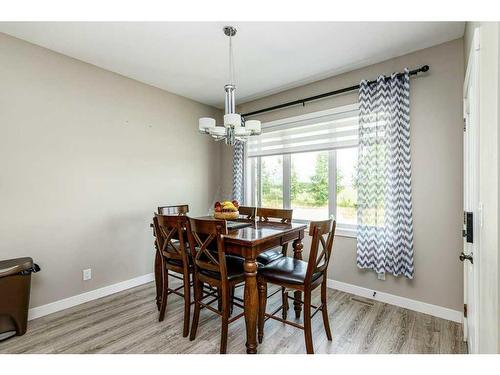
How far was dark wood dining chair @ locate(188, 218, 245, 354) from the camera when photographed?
1764 mm

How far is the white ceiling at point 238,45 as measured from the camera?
216 centimetres

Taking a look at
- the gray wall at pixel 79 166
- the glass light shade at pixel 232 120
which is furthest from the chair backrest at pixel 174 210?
the glass light shade at pixel 232 120

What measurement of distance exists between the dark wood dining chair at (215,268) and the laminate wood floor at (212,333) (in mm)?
281

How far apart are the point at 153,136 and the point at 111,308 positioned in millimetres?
2114

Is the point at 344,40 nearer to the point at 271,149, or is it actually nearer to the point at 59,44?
the point at 271,149

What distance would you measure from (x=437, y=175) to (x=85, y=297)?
3831 millimetres

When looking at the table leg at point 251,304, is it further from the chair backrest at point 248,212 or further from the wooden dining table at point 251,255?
the chair backrest at point 248,212

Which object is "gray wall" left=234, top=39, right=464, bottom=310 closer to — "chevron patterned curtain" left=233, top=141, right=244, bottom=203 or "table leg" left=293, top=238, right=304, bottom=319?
"table leg" left=293, top=238, right=304, bottom=319

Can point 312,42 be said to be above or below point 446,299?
above

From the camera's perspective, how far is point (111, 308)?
259 centimetres

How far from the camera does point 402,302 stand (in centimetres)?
256

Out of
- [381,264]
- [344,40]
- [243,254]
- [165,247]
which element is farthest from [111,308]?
[344,40]

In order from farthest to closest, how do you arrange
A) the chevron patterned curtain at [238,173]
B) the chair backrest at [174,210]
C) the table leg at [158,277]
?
the chevron patterned curtain at [238,173] → the chair backrest at [174,210] → the table leg at [158,277]

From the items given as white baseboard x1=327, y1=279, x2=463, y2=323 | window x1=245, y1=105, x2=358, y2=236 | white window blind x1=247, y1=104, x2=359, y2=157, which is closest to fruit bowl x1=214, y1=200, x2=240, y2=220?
window x1=245, y1=105, x2=358, y2=236
